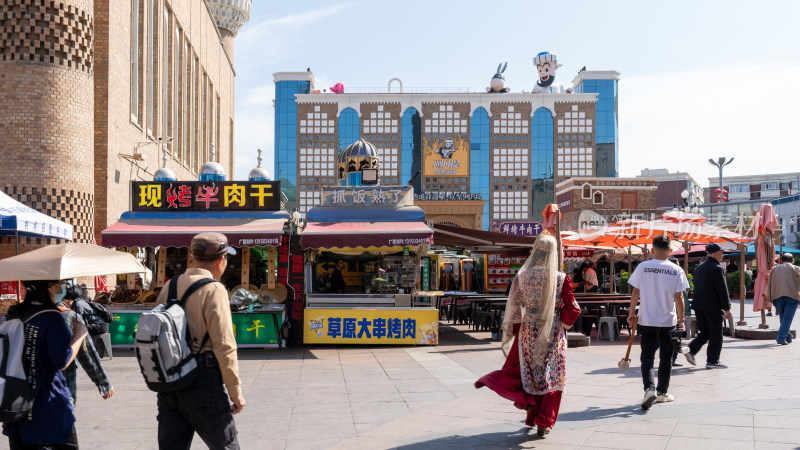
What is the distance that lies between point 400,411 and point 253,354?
5.76 m

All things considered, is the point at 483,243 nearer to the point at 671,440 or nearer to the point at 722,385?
the point at 722,385

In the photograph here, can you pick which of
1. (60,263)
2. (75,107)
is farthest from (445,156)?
(60,263)

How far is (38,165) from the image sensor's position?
1667cm

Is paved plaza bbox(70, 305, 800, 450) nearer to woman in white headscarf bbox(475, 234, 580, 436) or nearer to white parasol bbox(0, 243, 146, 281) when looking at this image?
woman in white headscarf bbox(475, 234, 580, 436)

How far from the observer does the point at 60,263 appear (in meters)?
4.92

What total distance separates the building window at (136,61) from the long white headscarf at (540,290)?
1872 centimetres

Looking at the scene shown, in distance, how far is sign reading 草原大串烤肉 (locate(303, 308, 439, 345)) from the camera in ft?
44.3

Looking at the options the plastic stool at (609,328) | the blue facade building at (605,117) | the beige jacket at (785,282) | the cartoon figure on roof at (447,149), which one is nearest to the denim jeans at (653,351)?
the beige jacket at (785,282)

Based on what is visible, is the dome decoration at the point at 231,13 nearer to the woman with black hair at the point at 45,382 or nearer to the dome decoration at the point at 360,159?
the dome decoration at the point at 360,159

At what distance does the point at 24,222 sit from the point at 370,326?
610cm

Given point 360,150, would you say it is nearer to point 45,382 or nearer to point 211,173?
point 211,173

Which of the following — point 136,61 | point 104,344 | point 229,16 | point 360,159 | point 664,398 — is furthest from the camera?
point 229,16

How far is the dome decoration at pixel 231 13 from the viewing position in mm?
55531

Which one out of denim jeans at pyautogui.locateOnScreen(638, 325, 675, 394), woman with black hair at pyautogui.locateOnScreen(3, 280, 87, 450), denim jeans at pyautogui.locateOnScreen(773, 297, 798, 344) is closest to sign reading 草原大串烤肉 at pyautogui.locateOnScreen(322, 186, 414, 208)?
denim jeans at pyautogui.locateOnScreen(773, 297, 798, 344)
